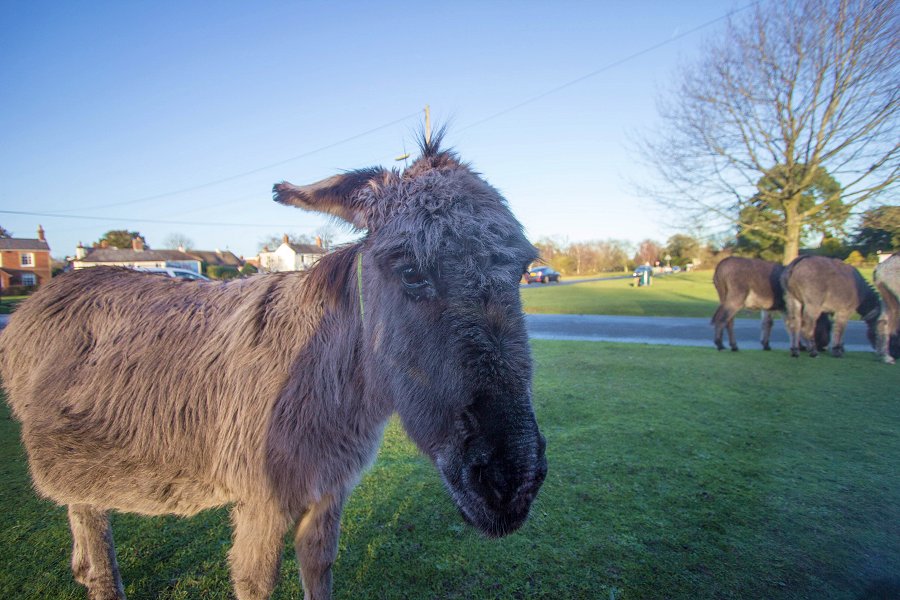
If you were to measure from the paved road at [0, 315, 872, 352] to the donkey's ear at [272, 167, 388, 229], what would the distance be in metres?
10.2

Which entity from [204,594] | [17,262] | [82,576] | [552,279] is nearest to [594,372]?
[204,594]

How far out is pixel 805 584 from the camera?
109 inches

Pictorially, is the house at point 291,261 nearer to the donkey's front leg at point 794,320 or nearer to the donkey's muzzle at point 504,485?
the donkey's muzzle at point 504,485

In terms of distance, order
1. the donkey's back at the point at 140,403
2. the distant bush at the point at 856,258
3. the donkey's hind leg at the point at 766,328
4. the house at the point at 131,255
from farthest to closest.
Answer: the house at the point at 131,255
the distant bush at the point at 856,258
the donkey's hind leg at the point at 766,328
the donkey's back at the point at 140,403

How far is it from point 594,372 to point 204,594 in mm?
7657

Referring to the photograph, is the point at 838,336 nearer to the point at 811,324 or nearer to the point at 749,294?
the point at 811,324

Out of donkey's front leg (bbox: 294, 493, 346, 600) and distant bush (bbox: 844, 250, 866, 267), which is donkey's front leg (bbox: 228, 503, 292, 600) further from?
distant bush (bbox: 844, 250, 866, 267)

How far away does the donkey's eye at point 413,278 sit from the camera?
5.67ft

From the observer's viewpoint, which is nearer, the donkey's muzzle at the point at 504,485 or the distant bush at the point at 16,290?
the donkey's muzzle at the point at 504,485

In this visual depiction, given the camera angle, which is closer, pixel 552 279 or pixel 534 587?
pixel 534 587

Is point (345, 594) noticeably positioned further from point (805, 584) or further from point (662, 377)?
point (662, 377)

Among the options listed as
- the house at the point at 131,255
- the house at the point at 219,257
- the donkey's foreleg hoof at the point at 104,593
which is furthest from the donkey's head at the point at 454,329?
the house at the point at 219,257

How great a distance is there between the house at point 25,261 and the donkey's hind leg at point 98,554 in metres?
49.2

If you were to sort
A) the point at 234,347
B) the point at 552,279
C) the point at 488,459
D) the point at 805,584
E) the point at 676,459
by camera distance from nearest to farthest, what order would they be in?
the point at 488,459, the point at 234,347, the point at 805,584, the point at 676,459, the point at 552,279
